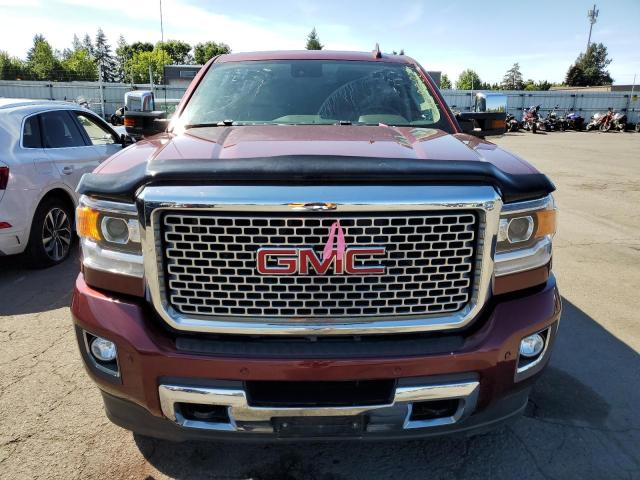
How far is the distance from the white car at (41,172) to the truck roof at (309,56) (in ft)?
7.98

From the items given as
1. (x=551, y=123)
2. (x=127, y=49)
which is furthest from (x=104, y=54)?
(x=551, y=123)

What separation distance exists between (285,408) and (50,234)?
14.7 feet

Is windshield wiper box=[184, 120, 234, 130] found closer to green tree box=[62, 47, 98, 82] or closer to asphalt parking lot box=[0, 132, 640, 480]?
asphalt parking lot box=[0, 132, 640, 480]

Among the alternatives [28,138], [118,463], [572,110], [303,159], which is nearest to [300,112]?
[303,159]

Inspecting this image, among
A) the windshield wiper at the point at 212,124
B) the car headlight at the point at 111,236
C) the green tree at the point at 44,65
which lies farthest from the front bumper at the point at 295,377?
the green tree at the point at 44,65

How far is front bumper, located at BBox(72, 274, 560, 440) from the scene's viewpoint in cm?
189

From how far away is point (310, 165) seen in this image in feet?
6.17

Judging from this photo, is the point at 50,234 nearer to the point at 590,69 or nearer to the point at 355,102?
the point at 355,102

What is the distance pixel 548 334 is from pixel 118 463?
2042mm

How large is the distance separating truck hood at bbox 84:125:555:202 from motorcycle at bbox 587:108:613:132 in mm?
34886

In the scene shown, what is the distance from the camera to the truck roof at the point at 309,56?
3750 millimetres

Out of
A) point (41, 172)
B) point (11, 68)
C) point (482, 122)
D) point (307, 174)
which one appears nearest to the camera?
point (307, 174)

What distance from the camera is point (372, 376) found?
1.90 meters

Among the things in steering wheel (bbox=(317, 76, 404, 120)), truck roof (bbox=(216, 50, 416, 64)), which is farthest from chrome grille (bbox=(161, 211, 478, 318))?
truck roof (bbox=(216, 50, 416, 64))
